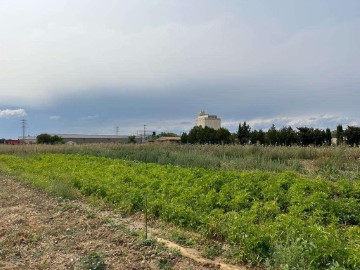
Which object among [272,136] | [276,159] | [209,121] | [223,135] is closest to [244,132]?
[223,135]

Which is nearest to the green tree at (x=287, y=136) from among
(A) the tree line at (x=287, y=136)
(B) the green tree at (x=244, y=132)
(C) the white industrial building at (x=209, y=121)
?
(A) the tree line at (x=287, y=136)

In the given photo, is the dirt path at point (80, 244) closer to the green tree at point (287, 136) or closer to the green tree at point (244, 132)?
the green tree at point (287, 136)

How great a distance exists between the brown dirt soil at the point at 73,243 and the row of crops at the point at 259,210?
2.56ft

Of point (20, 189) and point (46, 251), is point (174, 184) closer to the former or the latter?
point (46, 251)

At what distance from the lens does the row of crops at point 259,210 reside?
14.1ft

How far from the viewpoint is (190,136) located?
51156 mm

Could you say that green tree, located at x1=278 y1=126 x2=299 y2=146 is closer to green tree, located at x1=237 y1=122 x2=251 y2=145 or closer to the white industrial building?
green tree, located at x1=237 y1=122 x2=251 y2=145

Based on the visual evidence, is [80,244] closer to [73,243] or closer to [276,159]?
[73,243]

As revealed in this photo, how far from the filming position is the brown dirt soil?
4.75 metres

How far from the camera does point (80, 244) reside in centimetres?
555

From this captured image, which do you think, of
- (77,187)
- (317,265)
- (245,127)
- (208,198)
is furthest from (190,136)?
(317,265)

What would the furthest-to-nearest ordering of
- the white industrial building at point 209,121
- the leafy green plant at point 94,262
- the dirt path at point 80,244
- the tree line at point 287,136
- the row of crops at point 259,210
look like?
the white industrial building at point 209,121, the tree line at point 287,136, the dirt path at point 80,244, the leafy green plant at point 94,262, the row of crops at point 259,210

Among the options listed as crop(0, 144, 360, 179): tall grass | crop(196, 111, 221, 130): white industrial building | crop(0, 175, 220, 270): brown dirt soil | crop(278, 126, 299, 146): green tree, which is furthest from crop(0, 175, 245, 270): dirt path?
crop(196, 111, 221, 130): white industrial building

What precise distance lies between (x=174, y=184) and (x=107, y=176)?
335 centimetres
